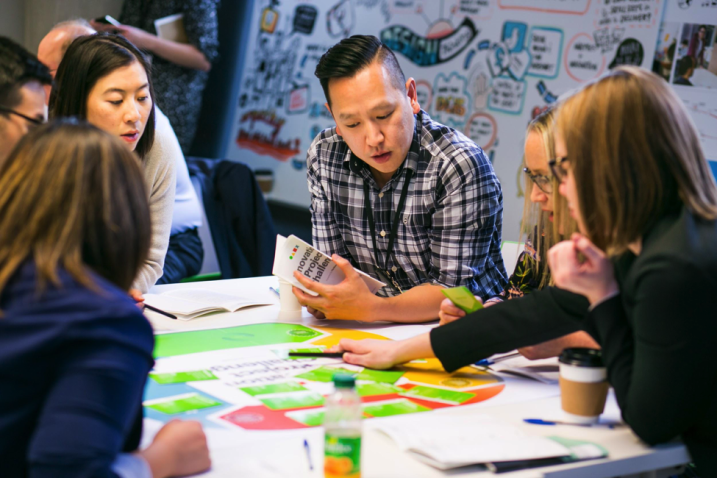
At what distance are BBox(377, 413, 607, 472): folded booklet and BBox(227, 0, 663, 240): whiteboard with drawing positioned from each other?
222cm

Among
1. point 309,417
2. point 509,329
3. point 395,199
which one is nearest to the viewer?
point 309,417

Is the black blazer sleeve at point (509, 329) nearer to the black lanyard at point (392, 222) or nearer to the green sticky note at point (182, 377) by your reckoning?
the green sticky note at point (182, 377)

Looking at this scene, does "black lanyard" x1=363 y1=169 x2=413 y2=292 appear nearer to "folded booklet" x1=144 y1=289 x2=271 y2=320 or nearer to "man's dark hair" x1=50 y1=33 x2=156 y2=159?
"folded booklet" x1=144 y1=289 x2=271 y2=320

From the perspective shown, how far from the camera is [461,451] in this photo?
107cm

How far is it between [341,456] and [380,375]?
50 centimetres

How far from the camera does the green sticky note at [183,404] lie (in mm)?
1244

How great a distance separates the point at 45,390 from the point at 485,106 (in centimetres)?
305

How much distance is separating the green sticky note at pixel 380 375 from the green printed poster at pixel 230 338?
28 centimetres

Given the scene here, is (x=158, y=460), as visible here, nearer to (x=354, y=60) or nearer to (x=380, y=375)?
(x=380, y=375)

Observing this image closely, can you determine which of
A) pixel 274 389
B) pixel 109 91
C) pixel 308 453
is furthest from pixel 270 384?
pixel 109 91

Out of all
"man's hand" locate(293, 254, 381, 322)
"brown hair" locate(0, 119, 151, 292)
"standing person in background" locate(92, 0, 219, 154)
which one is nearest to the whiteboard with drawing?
"standing person in background" locate(92, 0, 219, 154)

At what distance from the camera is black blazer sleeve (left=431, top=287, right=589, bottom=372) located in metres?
1.45

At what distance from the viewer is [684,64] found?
275 centimetres

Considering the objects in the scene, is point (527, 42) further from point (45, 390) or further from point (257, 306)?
point (45, 390)
